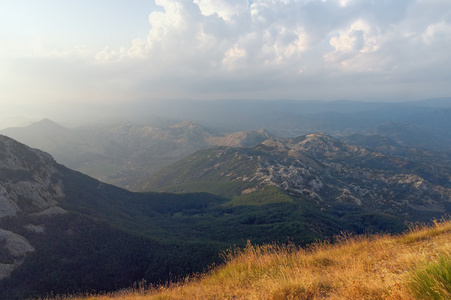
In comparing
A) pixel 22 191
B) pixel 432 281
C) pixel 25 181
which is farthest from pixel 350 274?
pixel 25 181

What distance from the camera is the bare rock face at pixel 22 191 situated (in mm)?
55969

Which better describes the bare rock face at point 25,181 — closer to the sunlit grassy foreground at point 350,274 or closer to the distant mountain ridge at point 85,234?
the distant mountain ridge at point 85,234

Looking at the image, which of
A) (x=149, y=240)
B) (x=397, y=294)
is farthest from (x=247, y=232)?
(x=397, y=294)

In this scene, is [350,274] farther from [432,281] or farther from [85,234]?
[85,234]

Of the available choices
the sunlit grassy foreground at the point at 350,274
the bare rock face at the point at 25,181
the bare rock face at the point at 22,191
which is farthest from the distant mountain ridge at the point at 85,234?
the sunlit grassy foreground at the point at 350,274

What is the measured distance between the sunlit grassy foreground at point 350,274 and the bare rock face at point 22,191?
213ft

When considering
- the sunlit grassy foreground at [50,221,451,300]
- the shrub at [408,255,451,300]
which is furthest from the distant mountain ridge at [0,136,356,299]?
the shrub at [408,255,451,300]

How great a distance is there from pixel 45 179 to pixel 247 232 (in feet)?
330

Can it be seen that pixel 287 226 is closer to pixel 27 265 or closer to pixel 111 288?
pixel 111 288

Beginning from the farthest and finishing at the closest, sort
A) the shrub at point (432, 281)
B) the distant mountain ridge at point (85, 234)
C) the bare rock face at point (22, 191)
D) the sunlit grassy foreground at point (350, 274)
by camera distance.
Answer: the bare rock face at point (22, 191) < the distant mountain ridge at point (85, 234) < the sunlit grassy foreground at point (350, 274) < the shrub at point (432, 281)

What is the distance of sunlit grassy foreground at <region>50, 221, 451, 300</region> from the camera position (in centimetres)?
664

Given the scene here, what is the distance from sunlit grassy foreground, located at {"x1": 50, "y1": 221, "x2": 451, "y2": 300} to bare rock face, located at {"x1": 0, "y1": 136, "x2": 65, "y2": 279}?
6489 centimetres

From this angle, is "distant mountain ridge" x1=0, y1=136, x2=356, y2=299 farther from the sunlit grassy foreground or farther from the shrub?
the shrub

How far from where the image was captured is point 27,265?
2098 inches
